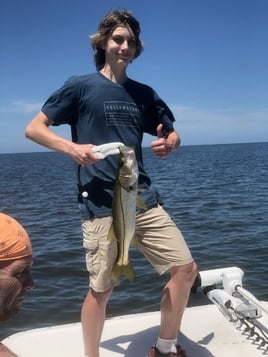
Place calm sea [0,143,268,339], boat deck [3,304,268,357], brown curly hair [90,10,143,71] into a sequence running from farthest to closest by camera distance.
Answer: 1. calm sea [0,143,268,339]
2. boat deck [3,304,268,357]
3. brown curly hair [90,10,143,71]

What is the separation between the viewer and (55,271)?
10.2 meters

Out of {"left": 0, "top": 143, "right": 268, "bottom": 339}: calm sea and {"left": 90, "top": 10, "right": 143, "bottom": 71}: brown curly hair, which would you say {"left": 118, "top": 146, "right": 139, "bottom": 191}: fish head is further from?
{"left": 0, "top": 143, "right": 268, "bottom": 339}: calm sea

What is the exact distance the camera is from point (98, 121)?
3.89 metres

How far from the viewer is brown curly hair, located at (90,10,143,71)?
4.01 metres

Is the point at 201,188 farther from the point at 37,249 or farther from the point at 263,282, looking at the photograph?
the point at 263,282

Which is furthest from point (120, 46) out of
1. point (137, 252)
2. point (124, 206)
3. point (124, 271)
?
point (137, 252)

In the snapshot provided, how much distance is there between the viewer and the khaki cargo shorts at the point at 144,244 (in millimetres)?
3912

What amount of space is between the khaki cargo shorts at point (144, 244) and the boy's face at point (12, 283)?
1530mm

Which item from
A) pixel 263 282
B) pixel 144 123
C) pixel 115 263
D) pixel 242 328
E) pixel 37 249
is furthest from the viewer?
pixel 37 249

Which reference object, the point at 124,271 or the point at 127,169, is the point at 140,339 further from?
the point at 127,169

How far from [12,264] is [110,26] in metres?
2.40

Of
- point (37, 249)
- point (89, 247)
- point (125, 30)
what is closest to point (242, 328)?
point (89, 247)

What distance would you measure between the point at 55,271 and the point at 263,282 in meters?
4.15

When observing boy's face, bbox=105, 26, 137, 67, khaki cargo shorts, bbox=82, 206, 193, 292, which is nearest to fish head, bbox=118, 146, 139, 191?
khaki cargo shorts, bbox=82, 206, 193, 292
